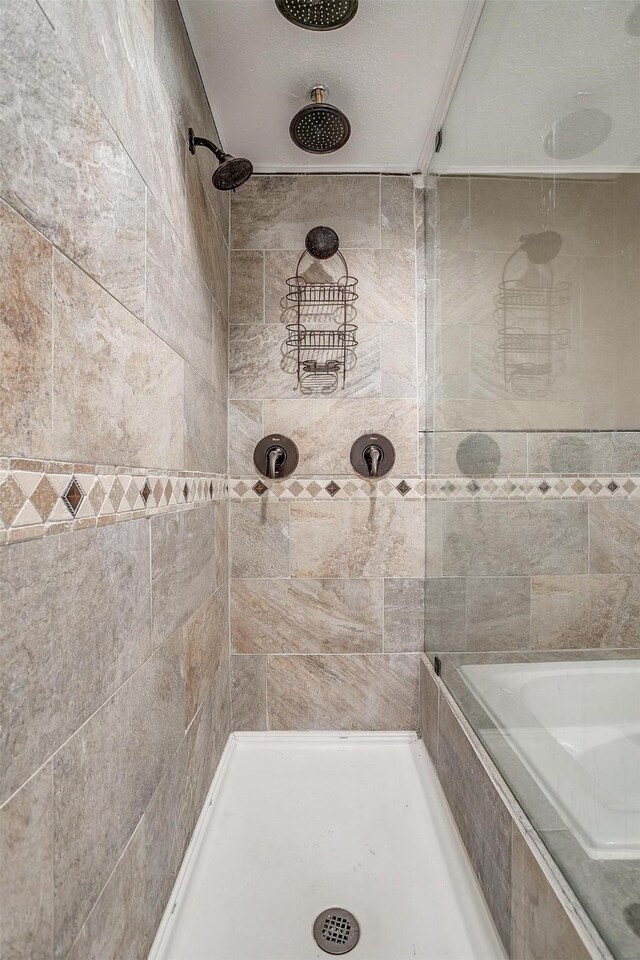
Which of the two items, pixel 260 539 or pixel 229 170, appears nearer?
pixel 229 170

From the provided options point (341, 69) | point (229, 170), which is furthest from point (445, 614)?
point (341, 69)

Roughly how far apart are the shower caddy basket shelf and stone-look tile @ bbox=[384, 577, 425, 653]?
830 mm

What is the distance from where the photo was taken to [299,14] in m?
1.23

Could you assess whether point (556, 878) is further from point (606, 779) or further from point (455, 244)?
point (455, 244)

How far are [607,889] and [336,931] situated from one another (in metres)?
0.66

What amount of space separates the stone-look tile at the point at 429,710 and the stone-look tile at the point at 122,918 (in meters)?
0.99

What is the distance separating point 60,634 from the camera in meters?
0.67

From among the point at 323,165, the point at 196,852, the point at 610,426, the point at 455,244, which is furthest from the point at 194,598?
the point at 323,165

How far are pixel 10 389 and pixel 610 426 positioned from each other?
88cm

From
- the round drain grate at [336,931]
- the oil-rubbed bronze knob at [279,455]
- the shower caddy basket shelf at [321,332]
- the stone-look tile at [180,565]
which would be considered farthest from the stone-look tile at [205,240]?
the round drain grate at [336,931]

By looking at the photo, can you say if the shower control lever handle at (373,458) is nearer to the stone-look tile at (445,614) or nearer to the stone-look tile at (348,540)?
the stone-look tile at (348,540)

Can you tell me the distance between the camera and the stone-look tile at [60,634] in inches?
22.4

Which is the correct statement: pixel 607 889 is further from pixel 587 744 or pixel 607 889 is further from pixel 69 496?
pixel 69 496

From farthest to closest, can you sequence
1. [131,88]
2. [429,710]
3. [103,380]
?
[429,710] < [131,88] < [103,380]
